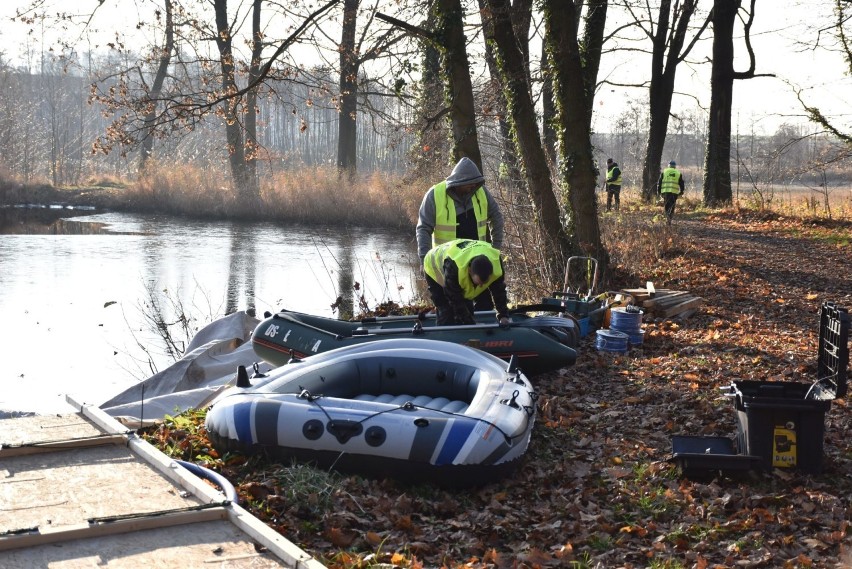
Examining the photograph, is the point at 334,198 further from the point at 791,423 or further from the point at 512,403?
the point at 791,423

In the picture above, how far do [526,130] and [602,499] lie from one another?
9037 millimetres

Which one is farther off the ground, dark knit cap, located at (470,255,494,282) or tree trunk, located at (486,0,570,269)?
tree trunk, located at (486,0,570,269)

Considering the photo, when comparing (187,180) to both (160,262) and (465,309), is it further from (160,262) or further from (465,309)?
(465,309)

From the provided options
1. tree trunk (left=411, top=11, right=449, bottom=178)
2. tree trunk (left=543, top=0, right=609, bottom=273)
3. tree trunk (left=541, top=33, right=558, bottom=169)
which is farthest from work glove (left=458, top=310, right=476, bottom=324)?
tree trunk (left=541, top=33, right=558, bottom=169)

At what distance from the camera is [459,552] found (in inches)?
202

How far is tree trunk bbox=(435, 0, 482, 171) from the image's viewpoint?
13594 millimetres

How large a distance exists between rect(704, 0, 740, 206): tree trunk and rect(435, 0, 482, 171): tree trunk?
49.9 feet

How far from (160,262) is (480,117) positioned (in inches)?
315

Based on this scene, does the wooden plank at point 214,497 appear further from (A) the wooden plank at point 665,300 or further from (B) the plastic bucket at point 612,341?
(A) the wooden plank at point 665,300

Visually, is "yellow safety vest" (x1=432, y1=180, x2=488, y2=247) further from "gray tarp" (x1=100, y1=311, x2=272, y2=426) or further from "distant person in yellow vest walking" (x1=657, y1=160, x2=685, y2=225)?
"distant person in yellow vest walking" (x1=657, y1=160, x2=685, y2=225)

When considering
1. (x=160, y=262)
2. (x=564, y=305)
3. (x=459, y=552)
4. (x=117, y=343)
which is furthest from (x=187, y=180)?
(x=459, y=552)

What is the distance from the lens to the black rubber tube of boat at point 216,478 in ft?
17.6

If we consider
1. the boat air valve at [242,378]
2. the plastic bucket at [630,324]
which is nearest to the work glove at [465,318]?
the plastic bucket at [630,324]

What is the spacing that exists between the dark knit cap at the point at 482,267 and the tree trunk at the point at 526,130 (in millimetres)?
5970
